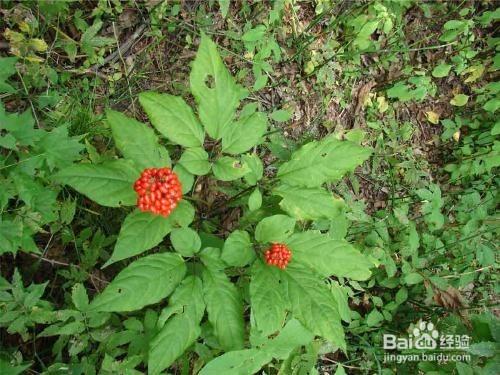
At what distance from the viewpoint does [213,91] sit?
1.91 metres

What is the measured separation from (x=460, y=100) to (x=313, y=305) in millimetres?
3474

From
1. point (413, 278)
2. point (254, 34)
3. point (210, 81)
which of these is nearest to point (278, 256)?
point (210, 81)

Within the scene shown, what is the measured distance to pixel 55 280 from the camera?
2.49 m

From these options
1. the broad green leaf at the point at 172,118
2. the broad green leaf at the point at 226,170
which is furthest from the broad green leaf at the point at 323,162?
the broad green leaf at the point at 172,118

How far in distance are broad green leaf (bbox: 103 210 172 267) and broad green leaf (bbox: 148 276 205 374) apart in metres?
0.23

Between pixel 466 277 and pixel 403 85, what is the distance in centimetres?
179

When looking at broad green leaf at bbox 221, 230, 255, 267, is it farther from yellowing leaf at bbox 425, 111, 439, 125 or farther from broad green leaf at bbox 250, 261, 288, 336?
yellowing leaf at bbox 425, 111, 439, 125

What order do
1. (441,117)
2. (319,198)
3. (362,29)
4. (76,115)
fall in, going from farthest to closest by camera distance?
(441,117) → (362,29) → (76,115) → (319,198)

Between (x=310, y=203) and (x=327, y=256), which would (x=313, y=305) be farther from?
(x=310, y=203)

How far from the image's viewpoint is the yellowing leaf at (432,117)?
4344 millimetres

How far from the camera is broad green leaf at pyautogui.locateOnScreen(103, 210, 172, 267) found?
164cm

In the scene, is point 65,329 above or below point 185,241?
below

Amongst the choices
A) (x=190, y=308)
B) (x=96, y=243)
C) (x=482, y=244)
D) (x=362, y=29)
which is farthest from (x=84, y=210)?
(x=482, y=244)

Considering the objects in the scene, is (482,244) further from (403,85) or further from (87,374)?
(87,374)
